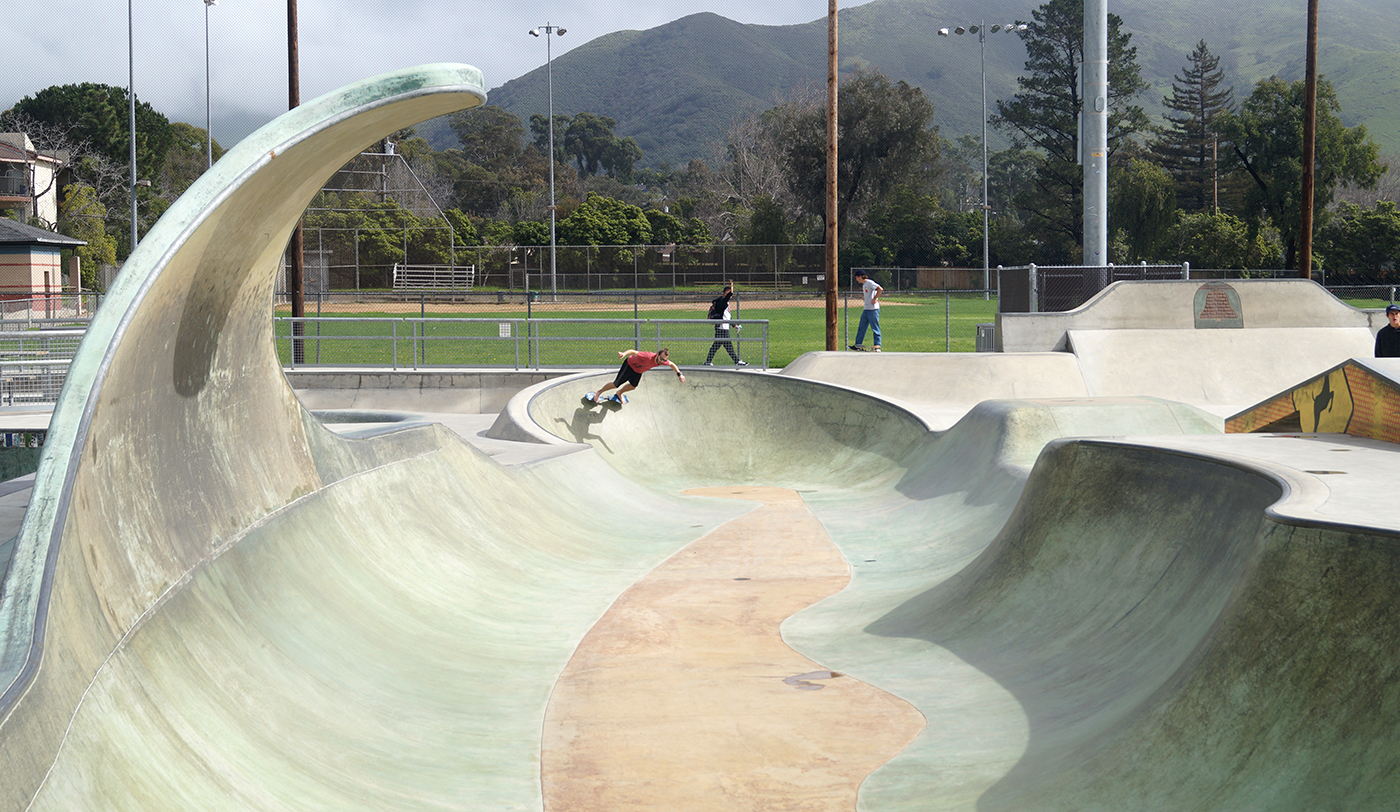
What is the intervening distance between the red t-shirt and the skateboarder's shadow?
3.67ft

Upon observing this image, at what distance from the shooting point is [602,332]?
2981 centimetres

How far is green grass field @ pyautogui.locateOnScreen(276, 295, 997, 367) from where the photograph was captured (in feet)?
74.6

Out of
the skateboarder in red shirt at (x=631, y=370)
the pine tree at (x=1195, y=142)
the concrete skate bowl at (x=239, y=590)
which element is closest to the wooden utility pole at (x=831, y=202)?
the skateboarder in red shirt at (x=631, y=370)

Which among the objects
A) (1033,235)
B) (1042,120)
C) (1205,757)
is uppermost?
(1042,120)

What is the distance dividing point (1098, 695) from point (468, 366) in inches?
658

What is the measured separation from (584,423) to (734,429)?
222cm

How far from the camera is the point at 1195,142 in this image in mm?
83875

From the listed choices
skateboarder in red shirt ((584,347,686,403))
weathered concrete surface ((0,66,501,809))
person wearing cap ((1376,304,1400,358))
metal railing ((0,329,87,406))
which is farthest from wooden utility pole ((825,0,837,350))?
weathered concrete surface ((0,66,501,809))

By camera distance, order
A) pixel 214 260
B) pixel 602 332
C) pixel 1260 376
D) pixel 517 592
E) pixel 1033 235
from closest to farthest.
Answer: pixel 214 260 < pixel 517 592 < pixel 1260 376 < pixel 602 332 < pixel 1033 235

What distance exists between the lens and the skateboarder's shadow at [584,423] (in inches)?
582

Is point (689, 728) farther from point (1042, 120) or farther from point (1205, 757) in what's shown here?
point (1042, 120)

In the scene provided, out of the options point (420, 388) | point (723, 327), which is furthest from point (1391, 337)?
point (420, 388)

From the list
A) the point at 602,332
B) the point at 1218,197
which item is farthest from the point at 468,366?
the point at 1218,197

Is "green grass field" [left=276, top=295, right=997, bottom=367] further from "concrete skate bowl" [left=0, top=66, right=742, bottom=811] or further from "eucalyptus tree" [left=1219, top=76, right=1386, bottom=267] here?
"eucalyptus tree" [left=1219, top=76, right=1386, bottom=267]
